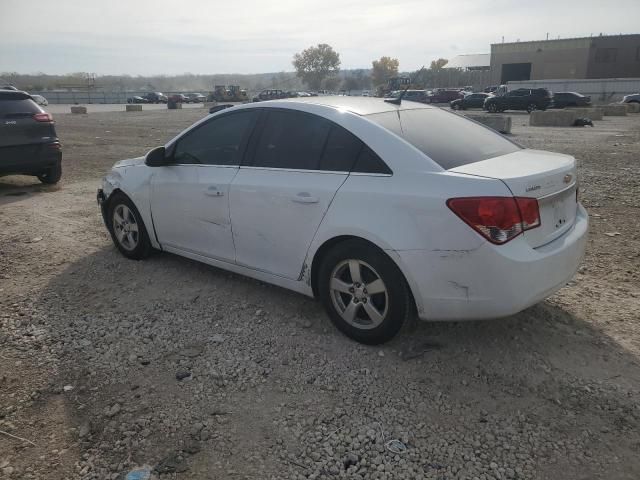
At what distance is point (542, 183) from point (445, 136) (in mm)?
818

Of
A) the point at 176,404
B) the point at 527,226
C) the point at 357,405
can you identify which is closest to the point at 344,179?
the point at 527,226

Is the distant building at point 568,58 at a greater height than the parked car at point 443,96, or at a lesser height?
greater

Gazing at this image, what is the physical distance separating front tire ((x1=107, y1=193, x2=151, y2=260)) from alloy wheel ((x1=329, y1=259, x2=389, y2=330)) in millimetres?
2469

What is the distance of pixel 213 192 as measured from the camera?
4.28 meters

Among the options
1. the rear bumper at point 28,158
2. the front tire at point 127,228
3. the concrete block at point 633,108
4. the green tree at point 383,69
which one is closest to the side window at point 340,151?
the front tire at point 127,228

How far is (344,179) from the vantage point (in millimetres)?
3486

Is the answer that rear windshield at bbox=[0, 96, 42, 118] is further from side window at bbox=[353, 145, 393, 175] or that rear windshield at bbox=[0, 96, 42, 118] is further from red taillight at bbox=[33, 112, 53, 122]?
side window at bbox=[353, 145, 393, 175]

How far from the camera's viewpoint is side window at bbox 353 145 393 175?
3346mm

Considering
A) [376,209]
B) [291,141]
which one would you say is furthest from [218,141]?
[376,209]

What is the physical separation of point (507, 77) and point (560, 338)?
3194 inches

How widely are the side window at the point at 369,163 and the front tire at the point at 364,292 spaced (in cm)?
49

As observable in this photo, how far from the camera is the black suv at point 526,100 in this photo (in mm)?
33969

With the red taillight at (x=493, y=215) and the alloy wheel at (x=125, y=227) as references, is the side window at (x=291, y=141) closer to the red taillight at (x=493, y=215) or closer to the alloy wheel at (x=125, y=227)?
the red taillight at (x=493, y=215)

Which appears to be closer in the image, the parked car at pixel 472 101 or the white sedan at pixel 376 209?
the white sedan at pixel 376 209
